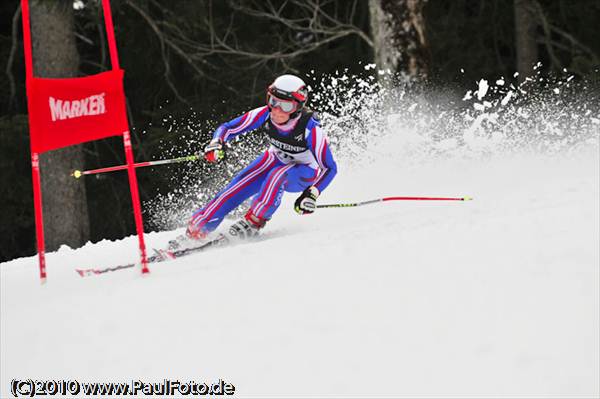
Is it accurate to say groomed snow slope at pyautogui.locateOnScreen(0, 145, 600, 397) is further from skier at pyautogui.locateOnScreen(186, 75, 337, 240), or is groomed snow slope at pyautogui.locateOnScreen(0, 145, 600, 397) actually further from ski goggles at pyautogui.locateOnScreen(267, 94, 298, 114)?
ski goggles at pyautogui.locateOnScreen(267, 94, 298, 114)

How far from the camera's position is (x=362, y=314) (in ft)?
11.0

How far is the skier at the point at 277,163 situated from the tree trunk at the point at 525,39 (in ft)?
24.5

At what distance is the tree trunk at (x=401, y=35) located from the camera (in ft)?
28.2

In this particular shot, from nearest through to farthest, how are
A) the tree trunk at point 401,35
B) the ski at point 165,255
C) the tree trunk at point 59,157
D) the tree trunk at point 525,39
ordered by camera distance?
1. the ski at point 165,255
2. the tree trunk at point 401,35
3. the tree trunk at point 59,157
4. the tree trunk at point 525,39

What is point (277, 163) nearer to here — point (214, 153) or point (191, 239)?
point (214, 153)

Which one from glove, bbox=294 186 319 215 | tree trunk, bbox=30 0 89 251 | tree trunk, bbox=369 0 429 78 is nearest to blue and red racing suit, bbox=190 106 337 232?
glove, bbox=294 186 319 215

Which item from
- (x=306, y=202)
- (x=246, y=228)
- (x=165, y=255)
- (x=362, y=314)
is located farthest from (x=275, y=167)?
(x=362, y=314)

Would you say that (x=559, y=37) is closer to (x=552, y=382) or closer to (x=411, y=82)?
(x=411, y=82)

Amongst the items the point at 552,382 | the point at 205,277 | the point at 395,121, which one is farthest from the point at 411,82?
the point at 552,382

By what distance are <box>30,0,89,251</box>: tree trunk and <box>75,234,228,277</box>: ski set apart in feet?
12.0

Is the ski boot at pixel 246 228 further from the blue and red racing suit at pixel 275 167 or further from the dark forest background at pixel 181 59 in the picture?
the dark forest background at pixel 181 59

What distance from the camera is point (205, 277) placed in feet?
14.0

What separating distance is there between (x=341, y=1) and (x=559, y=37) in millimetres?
3955

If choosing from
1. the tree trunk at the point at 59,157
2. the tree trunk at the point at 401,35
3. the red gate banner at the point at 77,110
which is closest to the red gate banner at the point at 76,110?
the red gate banner at the point at 77,110
